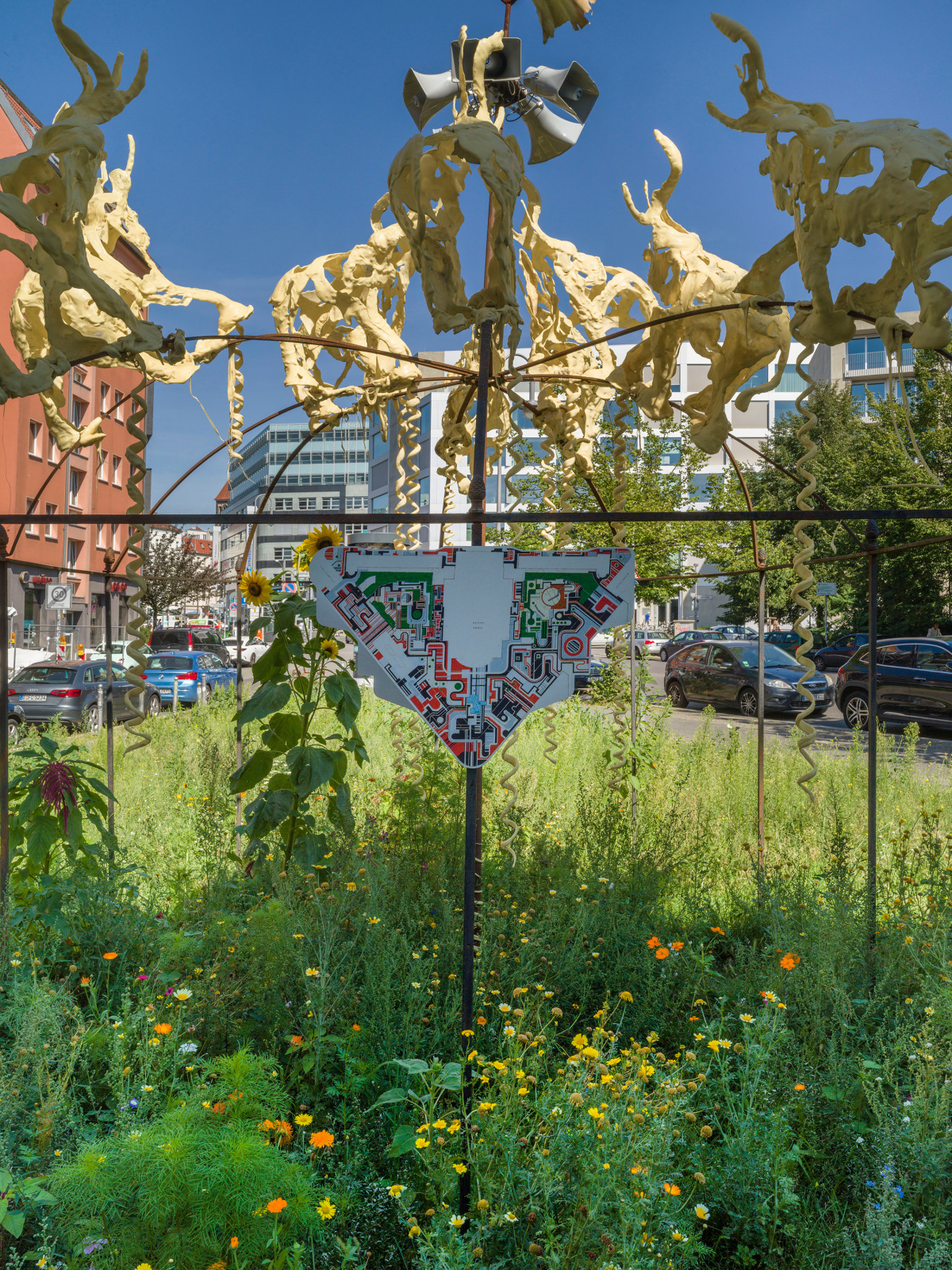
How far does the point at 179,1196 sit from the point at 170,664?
15.9m

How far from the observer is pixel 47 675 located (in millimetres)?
12422

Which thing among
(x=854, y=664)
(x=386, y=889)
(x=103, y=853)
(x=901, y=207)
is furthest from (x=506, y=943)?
(x=854, y=664)

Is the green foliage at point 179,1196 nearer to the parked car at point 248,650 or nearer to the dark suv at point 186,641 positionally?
the parked car at point 248,650

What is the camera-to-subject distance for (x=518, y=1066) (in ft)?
6.75

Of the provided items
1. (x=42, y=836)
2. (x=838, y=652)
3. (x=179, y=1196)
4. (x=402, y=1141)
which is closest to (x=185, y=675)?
(x=42, y=836)

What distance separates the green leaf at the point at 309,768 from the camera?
3291 mm

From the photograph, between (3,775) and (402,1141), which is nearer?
(402,1141)

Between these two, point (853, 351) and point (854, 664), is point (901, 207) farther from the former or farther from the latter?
point (853, 351)

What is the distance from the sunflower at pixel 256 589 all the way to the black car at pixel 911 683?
10112 mm

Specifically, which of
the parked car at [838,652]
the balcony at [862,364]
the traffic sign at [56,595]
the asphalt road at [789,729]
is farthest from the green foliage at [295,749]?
the balcony at [862,364]

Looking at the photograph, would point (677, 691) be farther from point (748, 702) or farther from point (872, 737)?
point (872, 737)

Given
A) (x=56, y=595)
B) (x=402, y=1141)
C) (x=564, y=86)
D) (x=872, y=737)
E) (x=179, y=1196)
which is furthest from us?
(x=56, y=595)

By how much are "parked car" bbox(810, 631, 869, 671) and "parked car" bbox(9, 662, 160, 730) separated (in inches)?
684

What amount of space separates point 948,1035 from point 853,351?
45.6 m
